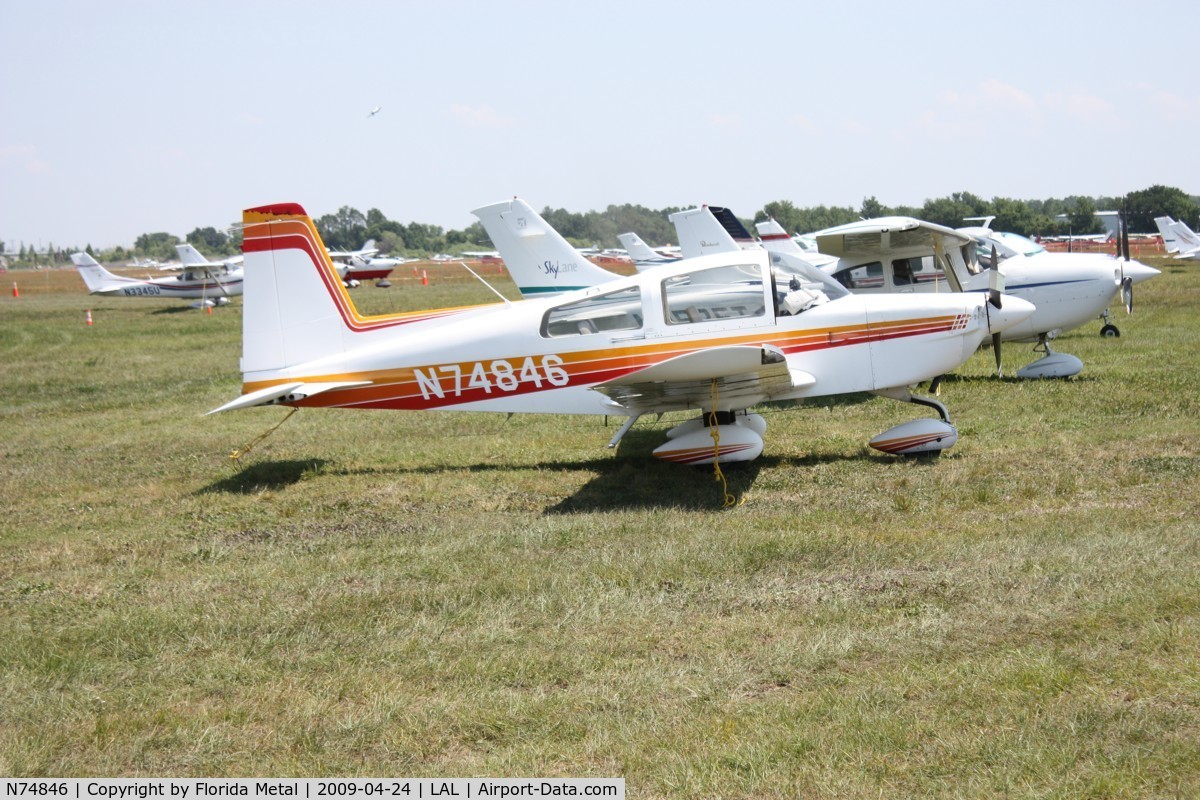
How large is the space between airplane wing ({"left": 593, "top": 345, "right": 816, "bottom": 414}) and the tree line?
31.4 metres

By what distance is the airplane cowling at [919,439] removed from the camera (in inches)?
354

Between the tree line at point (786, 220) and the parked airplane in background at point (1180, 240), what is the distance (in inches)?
75.8

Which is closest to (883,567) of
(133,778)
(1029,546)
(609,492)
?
(1029,546)

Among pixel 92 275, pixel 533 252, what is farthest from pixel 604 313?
pixel 92 275

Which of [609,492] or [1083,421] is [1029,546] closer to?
[609,492]

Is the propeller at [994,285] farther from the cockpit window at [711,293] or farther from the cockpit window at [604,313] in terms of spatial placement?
the cockpit window at [604,313]

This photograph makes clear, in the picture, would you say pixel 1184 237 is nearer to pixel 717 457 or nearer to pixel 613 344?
pixel 717 457

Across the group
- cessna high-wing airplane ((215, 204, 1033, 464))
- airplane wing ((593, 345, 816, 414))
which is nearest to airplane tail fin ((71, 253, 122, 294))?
cessna high-wing airplane ((215, 204, 1033, 464))

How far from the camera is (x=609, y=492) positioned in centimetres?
864

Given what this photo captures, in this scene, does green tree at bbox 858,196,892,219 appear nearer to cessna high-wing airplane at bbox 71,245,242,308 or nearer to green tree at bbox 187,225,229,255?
cessna high-wing airplane at bbox 71,245,242,308

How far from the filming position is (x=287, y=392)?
9.16 m

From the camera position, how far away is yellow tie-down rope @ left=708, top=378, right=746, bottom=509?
8.02 m

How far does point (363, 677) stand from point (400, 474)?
15.9 feet

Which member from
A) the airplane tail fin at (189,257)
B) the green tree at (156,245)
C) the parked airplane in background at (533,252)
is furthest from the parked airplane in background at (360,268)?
the green tree at (156,245)
